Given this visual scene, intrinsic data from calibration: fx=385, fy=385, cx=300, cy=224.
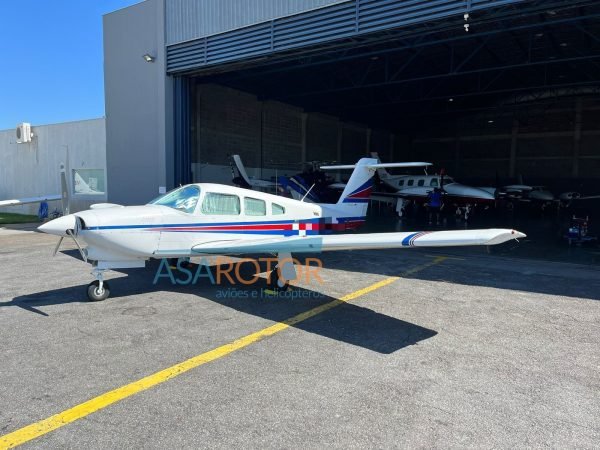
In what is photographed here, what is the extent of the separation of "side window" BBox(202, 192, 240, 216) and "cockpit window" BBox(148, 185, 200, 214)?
193 millimetres

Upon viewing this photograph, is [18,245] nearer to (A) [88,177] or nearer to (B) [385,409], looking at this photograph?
(A) [88,177]

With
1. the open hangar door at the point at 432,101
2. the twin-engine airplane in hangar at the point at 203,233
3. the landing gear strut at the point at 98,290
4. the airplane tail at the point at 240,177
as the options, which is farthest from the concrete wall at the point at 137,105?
the landing gear strut at the point at 98,290

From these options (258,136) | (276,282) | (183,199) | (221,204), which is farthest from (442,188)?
(183,199)

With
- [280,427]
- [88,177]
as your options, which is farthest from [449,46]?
[88,177]

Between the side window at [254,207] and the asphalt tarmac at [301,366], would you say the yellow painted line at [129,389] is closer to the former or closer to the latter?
the asphalt tarmac at [301,366]

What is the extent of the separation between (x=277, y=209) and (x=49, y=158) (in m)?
22.4

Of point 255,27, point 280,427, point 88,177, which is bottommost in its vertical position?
point 280,427

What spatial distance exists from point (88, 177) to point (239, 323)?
20846mm

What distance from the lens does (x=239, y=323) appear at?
5387mm

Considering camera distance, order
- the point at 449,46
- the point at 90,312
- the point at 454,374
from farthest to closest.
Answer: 1. the point at 449,46
2. the point at 90,312
3. the point at 454,374

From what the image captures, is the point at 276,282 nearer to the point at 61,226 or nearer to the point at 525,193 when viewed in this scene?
the point at 61,226

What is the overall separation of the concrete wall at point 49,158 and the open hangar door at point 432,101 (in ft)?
23.0

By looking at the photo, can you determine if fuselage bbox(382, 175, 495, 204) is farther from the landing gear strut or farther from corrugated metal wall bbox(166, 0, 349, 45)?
the landing gear strut

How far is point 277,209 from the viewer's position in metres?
8.00
